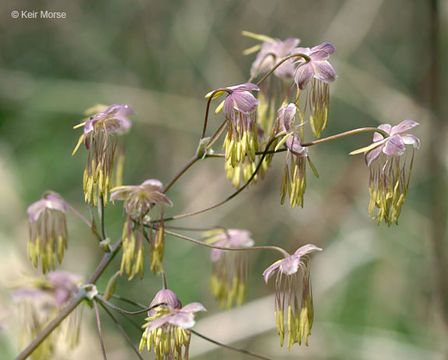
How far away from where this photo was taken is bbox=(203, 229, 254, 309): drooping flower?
1.98m

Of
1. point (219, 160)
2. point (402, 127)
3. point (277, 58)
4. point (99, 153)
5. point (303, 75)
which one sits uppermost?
point (219, 160)

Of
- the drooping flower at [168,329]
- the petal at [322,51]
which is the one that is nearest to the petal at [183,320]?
the drooping flower at [168,329]

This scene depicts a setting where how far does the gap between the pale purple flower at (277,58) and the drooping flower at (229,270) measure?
59 centimetres

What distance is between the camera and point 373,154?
1.49m

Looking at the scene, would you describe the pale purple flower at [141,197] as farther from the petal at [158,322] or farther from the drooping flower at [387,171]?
the drooping flower at [387,171]

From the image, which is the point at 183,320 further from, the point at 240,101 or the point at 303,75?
the point at 303,75

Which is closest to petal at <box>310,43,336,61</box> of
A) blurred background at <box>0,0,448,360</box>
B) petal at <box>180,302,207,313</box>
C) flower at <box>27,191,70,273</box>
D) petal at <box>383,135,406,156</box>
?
petal at <box>383,135,406,156</box>

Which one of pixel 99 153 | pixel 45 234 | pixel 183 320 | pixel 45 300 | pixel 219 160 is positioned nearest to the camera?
pixel 183 320

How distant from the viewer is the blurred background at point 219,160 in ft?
15.2

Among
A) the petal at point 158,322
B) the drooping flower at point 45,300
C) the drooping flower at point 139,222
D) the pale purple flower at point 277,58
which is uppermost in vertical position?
the pale purple flower at point 277,58

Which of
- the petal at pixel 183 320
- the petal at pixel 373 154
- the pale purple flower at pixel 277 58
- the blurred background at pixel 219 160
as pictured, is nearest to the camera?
the petal at pixel 183 320

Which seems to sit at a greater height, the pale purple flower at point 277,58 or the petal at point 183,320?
the pale purple flower at point 277,58

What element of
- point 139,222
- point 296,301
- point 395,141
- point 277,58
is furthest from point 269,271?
point 277,58

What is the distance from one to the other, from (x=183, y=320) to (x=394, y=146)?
71cm
